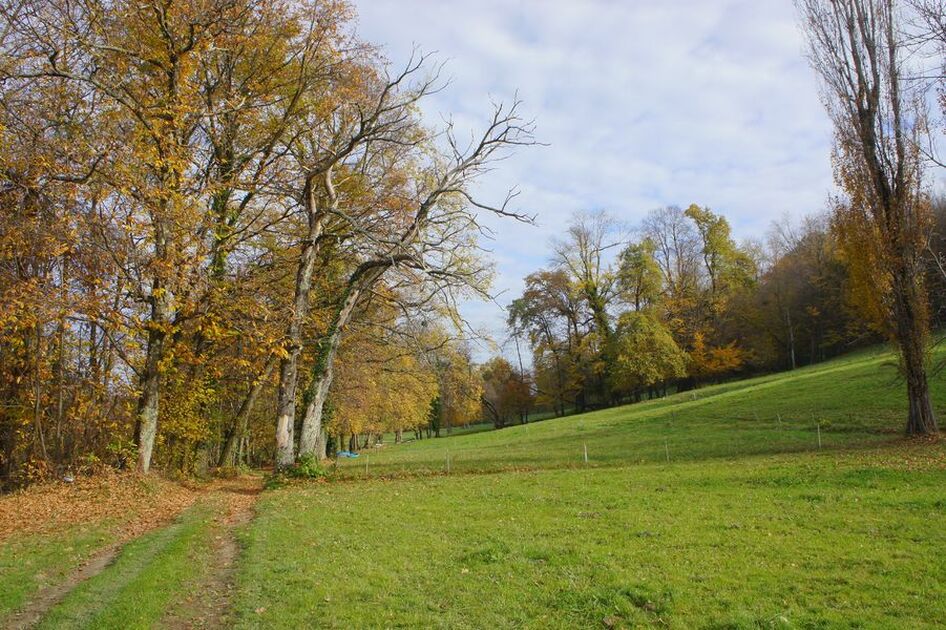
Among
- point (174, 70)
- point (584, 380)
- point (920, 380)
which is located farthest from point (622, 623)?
point (584, 380)

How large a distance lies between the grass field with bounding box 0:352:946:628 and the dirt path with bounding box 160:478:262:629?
137mm

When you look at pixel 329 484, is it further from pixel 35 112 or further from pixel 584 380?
pixel 584 380

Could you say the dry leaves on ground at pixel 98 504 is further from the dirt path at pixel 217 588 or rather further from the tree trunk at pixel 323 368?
the tree trunk at pixel 323 368

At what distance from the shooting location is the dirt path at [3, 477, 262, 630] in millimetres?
6219

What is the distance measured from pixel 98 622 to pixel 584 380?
5695cm

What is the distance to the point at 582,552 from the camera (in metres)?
8.23

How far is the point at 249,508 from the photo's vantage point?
532 inches

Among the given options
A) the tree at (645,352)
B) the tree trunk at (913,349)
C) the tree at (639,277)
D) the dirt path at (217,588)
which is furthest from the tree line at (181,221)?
the tree at (639,277)

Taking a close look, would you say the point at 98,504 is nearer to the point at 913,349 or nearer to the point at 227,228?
the point at 227,228

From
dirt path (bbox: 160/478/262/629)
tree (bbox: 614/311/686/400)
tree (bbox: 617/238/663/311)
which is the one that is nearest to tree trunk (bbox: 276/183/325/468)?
dirt path (bbox: 160/478/262/629)

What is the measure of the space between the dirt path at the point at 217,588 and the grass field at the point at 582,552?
0.14 metres

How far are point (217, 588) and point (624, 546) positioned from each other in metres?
5.44

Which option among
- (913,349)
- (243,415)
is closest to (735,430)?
(913,349)

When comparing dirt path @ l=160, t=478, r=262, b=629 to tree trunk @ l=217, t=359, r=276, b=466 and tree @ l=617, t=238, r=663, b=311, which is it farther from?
tree @ l=617, t=238, r=663, b=311
